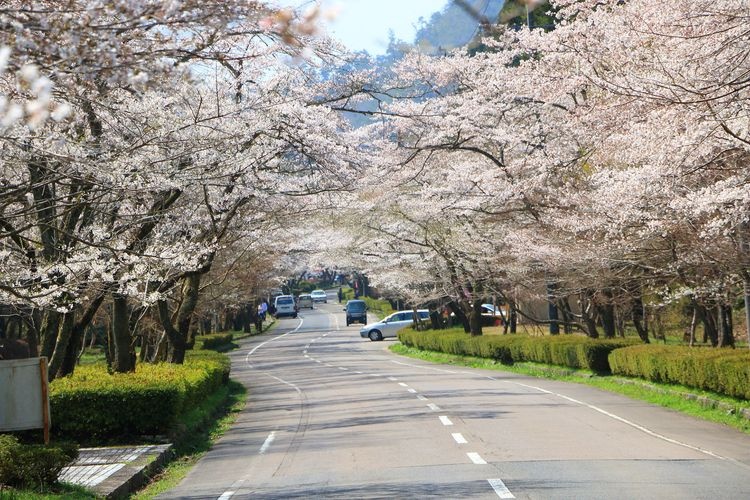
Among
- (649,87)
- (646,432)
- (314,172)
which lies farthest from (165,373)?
(649,87)

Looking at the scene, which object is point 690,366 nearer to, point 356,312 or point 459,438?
point 459,438

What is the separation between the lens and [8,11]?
232 inches

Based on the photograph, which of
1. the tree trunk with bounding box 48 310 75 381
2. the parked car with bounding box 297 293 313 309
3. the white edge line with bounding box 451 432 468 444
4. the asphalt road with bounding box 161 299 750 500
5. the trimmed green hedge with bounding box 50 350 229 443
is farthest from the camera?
the parked car with bounding box 297 293 313 309

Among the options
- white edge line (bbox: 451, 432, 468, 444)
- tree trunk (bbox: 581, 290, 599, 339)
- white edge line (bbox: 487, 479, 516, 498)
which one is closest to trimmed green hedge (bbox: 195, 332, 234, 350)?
tree trunk (bbox: 581, 290, 599, 339)

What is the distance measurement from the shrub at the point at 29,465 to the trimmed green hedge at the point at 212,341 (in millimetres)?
36132

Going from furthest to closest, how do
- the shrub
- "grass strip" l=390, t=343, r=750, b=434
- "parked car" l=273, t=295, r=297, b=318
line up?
"parked car" l=273, t=295, r=297, b=318
"grass strip" l=390, t=343, r=750, b=434
the shrub

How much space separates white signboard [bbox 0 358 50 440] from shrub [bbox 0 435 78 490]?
1.21 feet

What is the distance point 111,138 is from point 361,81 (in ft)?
19.3

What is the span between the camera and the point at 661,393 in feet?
72.0

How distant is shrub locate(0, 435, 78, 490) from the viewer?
10.2m

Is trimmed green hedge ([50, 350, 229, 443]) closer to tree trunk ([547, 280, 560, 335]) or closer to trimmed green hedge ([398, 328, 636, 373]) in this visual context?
tree trunk ([547, 280, 560, 335])

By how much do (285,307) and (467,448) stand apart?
8963cm

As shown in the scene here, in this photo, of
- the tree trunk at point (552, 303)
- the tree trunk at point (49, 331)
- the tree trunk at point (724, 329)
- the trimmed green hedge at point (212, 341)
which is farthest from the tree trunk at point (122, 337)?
the trimmed green hedge at point (212, 341)

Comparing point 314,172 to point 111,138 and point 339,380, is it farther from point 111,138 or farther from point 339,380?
point 339,380
